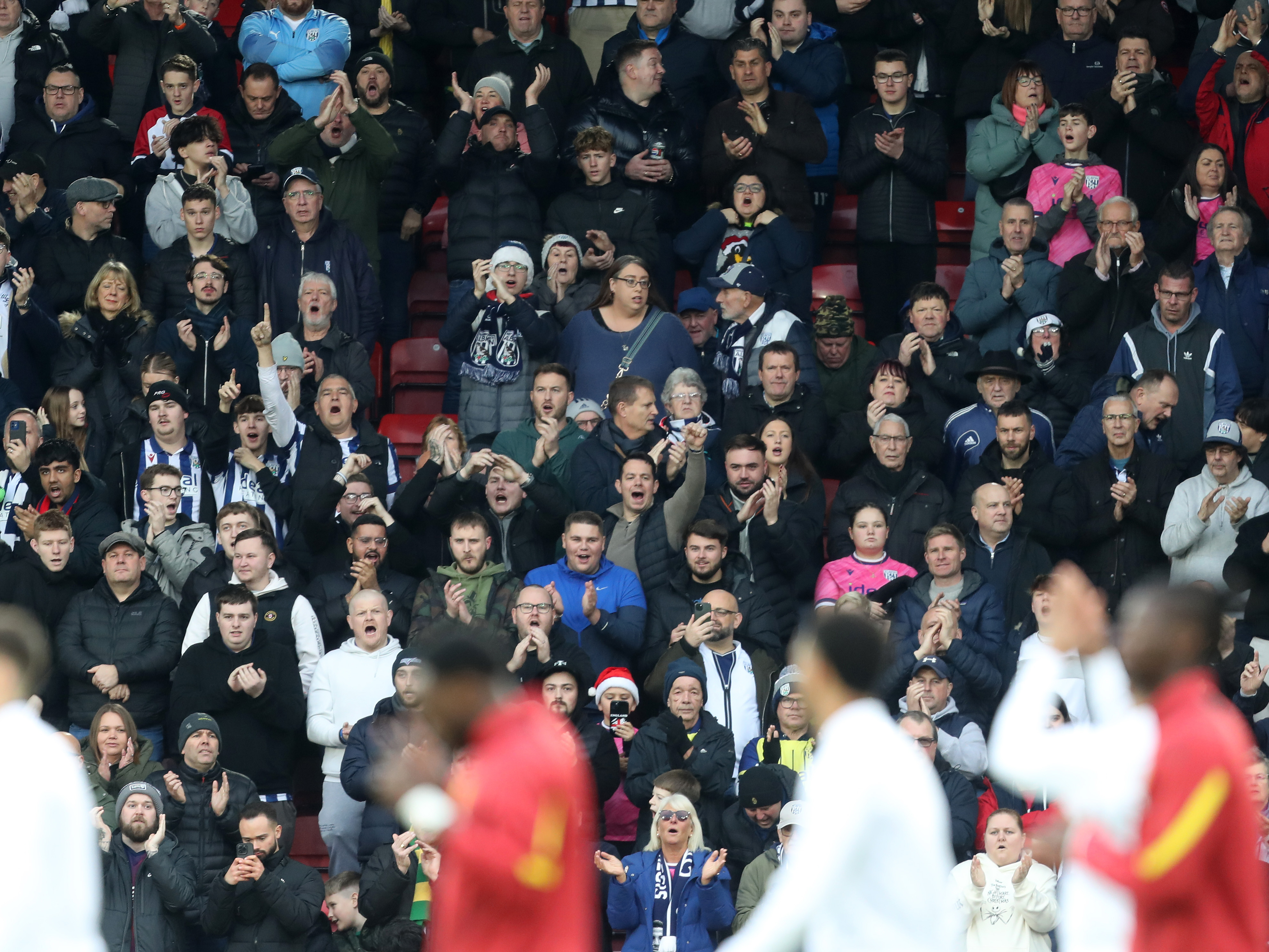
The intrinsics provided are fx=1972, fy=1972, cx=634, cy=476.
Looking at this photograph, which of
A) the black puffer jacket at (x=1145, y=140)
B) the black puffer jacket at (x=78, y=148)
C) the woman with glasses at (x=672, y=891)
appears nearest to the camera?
the woman with glasses at (x=672, y=891)

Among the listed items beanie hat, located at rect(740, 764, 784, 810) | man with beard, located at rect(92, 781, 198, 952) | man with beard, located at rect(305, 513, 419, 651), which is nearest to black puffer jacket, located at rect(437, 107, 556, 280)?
man with beard, located at rect(305, 513, 419, 651)

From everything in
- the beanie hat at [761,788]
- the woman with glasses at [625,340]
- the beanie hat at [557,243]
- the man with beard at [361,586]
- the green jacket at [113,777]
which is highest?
the beanie hat at [557,243]

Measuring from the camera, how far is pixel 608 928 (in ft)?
34.7

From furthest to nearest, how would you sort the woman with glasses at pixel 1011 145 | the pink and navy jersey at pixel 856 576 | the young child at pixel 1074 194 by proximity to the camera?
the woman with glasses at pixel 1011 145 < the young child at pixel 1074 194 < the pink and navy jersey at pixel 856 576

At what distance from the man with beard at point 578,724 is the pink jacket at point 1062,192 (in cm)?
506

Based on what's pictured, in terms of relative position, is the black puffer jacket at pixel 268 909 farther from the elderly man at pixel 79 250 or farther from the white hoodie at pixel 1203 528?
the white hoodie at pixel 1203 528

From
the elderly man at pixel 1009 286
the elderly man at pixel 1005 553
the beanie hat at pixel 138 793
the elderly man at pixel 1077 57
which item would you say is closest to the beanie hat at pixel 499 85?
the elderly man at pixel 1009 286

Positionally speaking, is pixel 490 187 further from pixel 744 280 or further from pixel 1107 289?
pixel 1107 289

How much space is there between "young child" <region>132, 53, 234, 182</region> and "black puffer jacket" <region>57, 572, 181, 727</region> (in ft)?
11.9

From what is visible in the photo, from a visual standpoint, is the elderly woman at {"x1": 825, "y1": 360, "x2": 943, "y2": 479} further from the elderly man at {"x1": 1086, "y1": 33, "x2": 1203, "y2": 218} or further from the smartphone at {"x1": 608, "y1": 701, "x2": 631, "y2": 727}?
the elderly man at {"x1": 1086, "y1": 33, "x2": 1203, "y2": 218}

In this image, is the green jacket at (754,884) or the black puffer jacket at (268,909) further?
the green jacket at (754,884)

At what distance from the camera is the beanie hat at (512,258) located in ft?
40.4

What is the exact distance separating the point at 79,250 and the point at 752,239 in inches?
178

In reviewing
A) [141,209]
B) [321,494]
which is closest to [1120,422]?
[321,494]
